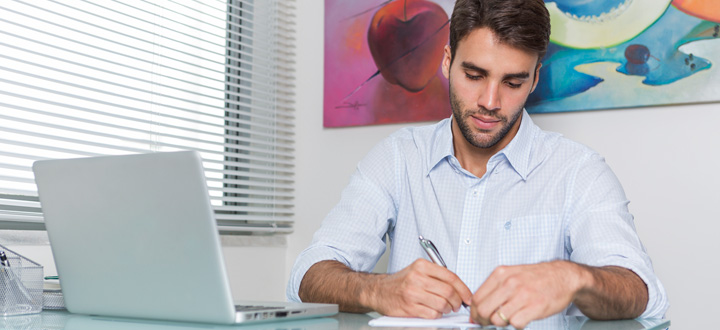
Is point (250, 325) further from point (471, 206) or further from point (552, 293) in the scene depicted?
point (471, 206)

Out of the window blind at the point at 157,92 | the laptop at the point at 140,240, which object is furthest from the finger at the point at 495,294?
the window blind at the point at 157,92

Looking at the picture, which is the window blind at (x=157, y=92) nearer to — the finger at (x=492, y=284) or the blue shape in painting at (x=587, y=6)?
the blue shape in painting at (x=587, y=6)

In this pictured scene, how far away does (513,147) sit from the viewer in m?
1.74

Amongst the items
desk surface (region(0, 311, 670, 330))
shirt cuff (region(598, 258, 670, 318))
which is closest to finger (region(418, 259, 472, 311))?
desk surface (region(0, 311, 670, 330))

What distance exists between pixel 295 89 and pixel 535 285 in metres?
1.83

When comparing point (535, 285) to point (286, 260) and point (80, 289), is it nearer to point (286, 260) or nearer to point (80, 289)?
point (80, 289)

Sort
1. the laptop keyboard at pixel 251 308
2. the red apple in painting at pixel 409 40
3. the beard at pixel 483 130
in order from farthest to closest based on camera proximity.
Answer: the red apple in painting at pixel 409 40 → the beard at pixel 483 130 → the laptop keyboard at pixel 251 308

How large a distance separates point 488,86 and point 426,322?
2.65ft

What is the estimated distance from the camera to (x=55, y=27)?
198 centimetres

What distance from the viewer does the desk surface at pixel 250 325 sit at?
1.00 meters

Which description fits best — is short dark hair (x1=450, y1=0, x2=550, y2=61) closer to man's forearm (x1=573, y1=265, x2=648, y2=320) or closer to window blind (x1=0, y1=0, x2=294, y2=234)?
man's forearm (x1=573, y1=265, x2=648, y2=320)

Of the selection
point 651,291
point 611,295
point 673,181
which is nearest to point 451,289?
point 611,295

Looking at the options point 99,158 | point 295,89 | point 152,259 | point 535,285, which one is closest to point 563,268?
point 535,285

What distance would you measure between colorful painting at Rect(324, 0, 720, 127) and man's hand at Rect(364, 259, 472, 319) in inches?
45.3
